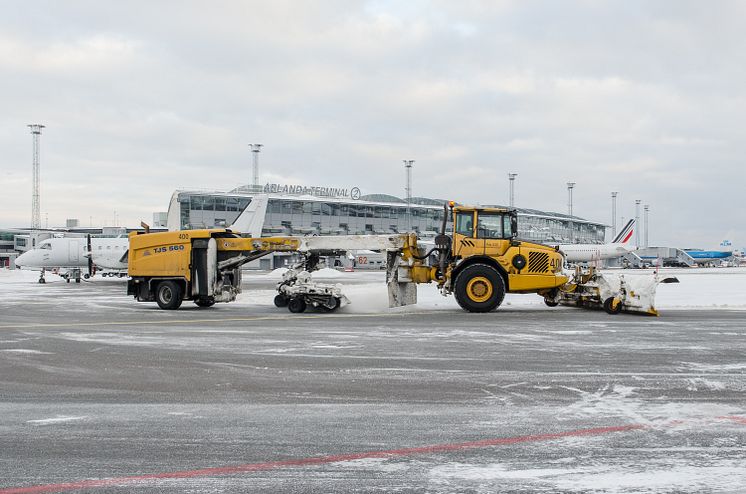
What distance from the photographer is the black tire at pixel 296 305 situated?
19.4m

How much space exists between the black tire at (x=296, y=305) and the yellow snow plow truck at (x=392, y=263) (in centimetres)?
3

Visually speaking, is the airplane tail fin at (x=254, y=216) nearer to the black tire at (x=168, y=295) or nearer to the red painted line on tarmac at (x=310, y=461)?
the black tire at (x=168, y=295)

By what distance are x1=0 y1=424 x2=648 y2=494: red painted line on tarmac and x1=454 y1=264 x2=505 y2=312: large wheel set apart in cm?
1194

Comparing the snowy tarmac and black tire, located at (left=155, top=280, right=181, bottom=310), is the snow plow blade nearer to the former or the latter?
the snowy tarmac

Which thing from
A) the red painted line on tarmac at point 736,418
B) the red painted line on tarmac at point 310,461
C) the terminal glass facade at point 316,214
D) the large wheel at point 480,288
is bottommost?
the red painted line on tarmac at point 310,461

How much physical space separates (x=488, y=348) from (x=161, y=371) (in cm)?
551

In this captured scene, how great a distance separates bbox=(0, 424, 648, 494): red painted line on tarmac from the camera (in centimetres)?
471

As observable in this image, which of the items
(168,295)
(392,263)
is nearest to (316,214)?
(168,295)

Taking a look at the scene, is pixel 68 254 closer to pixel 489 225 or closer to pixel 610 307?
pixel 489 225

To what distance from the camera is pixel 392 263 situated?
19172 mm

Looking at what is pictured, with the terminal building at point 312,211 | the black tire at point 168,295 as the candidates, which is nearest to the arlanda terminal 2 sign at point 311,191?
the terminal building at point 312,211

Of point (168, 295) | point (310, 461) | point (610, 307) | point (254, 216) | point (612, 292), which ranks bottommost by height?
point (310, 461)

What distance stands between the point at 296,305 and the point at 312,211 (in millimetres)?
79622

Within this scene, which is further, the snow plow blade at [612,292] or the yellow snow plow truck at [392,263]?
the yellow snow plow truck at [392,263]
